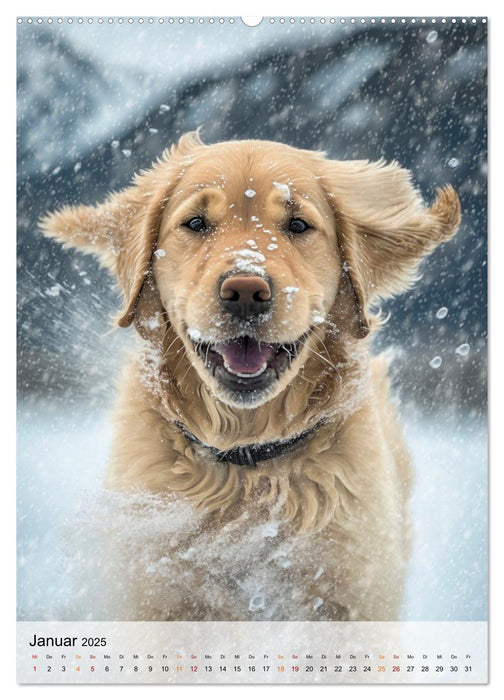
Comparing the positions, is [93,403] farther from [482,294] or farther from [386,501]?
[482,294]

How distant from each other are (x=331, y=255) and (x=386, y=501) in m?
1.07

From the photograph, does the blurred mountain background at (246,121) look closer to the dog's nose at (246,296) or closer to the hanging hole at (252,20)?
the hanging hole at (252,20)

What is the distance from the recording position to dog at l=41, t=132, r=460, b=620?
305 centimetres

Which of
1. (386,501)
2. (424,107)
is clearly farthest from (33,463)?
(424,107)

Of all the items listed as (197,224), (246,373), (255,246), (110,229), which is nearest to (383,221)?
(255,246)

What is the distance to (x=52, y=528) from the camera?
10.7 feet

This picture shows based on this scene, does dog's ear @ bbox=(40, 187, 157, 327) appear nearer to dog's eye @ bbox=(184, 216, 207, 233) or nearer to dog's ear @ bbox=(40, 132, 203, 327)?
dog's ear @ bbox=(40, 132, 203, 327)

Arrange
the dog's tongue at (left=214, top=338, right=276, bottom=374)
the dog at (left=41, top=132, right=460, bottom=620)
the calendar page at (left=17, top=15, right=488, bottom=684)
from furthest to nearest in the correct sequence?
the calendar page at (left=17, top=15, right=488, bottom=684) → the dog at (left=41, top=132, right=460, bottom=620) → the dog's tongue at (left=214, top=338, right=276, bottom=374)

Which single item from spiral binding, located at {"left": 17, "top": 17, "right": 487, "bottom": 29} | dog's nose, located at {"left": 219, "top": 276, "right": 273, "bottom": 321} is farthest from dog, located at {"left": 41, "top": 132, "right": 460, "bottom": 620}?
spiral binding, located at {"left": 17, "top": 17, "right": 487, "bottom": 29}

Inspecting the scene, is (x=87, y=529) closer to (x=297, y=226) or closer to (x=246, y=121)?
(x=297, y=226)

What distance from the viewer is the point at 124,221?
129 inches

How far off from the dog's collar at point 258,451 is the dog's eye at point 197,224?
3.01 feet

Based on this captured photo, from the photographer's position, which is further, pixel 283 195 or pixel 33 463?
pixel 33 463

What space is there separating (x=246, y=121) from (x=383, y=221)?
737mm
